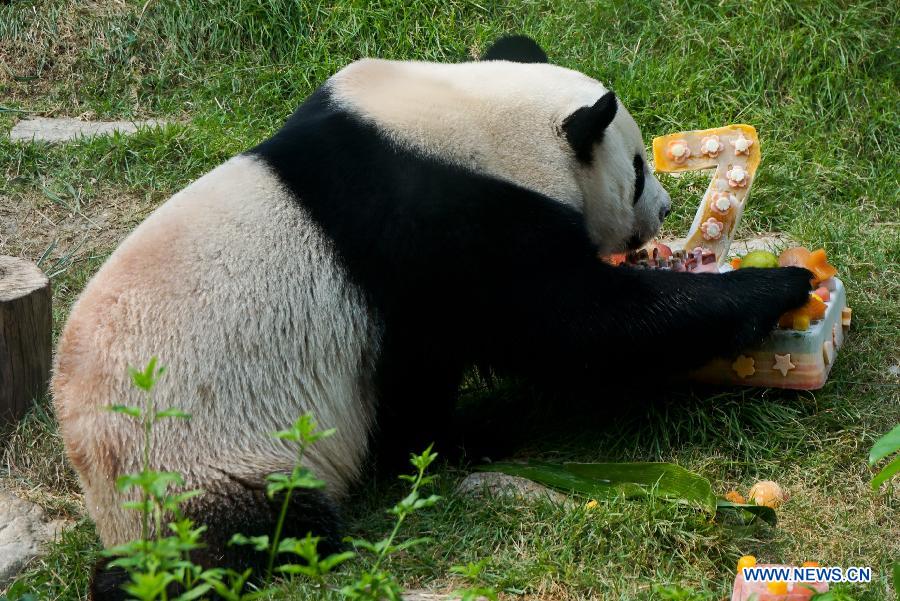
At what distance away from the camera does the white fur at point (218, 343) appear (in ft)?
11.8

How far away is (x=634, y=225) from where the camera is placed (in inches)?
184

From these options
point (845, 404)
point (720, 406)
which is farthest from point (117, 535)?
point (845, 404)

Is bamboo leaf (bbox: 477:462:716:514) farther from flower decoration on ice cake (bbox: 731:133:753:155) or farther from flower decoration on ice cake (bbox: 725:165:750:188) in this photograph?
flower decoration on ice cake (bbox: 731:133:753:155)

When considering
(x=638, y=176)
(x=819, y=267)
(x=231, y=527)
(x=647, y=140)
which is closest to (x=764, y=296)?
(x=819, y=267)

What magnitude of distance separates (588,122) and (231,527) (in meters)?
2.02

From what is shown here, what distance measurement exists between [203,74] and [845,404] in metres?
5.21

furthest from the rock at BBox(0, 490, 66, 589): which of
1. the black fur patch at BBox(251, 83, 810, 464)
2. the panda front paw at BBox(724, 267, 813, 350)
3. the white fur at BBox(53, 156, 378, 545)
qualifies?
the panda front paw at BBox(724, 267, 813, 350)

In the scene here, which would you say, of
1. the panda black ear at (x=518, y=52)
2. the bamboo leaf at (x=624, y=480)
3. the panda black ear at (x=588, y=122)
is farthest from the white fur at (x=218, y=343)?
the panda black ear at (x=518, y=52)

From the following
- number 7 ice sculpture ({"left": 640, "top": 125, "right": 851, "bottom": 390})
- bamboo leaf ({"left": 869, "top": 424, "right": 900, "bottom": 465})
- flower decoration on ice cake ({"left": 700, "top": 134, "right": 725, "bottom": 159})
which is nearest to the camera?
bamboo leaf ({"left": 869, "top": 424, "right": 900, "bottom": 465})

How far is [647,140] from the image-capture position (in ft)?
22.1

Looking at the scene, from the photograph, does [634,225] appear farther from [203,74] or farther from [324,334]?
[203,74]

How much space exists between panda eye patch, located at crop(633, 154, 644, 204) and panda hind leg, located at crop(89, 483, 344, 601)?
2.02 m

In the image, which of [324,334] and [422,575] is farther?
[324,334]

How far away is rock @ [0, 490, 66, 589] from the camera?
155 inches
